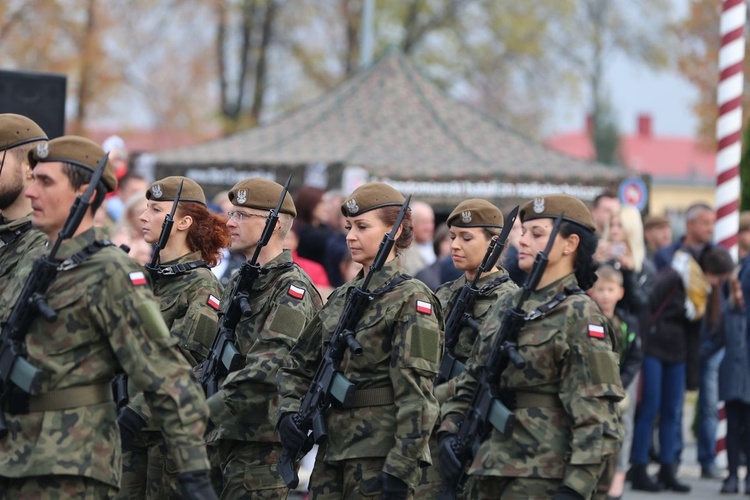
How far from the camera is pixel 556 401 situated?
5477 millimetres

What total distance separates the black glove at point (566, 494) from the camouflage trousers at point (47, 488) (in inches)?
71.5

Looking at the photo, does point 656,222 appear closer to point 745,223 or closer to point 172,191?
point 745,223

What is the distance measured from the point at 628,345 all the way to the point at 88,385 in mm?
5946

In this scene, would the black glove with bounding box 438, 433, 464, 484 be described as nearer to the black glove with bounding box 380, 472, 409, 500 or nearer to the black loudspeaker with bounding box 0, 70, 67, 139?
the black glove with bounding box 380, 472, 409, 500

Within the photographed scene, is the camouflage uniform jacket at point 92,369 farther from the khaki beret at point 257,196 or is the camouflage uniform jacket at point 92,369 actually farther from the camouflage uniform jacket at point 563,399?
the khaki beret at point 257,196

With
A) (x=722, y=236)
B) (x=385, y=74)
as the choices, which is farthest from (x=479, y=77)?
(x=722, y=236)

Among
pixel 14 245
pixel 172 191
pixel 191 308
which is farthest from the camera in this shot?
pixel 172 191

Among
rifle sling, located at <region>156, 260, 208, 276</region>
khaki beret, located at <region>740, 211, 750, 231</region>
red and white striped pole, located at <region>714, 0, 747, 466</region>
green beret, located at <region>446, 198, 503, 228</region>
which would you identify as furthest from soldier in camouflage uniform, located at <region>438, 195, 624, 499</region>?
khaki beret, located at <region>740, 211, 750, 231</region>

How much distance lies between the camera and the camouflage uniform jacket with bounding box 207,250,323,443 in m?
6.39

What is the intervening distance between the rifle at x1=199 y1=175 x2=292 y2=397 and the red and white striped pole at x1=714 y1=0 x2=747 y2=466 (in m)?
6.90

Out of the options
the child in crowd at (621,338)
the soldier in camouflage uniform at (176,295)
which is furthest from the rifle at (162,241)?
the child in crowd at (621,338)

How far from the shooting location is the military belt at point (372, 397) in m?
5.98

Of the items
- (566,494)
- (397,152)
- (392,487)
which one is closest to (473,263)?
(392,487)

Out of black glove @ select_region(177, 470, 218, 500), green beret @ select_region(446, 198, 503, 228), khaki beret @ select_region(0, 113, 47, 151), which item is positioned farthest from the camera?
green beret @ select_region(446, 198, 503, 228)
